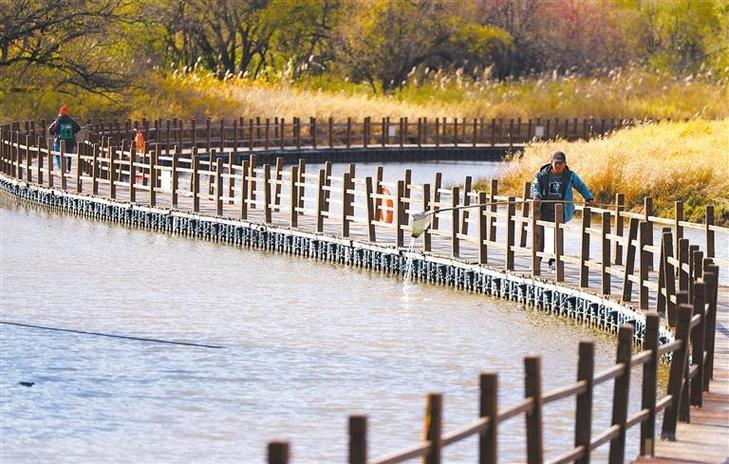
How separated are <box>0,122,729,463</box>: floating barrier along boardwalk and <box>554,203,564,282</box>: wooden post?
0.03 metres

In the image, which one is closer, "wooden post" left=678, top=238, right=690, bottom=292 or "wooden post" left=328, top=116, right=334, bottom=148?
"wooden post" left=678, top=238, right=690, bottom=292

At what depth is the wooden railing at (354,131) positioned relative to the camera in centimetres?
5478

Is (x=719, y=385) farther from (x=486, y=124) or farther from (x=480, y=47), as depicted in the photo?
(x=480, y=47)

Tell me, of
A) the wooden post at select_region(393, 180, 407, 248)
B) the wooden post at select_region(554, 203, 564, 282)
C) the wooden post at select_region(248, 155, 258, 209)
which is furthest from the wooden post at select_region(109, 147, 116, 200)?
the wooden post at select_region(554, 203, 564, 282)

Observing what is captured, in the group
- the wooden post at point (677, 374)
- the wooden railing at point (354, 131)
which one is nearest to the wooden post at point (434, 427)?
the wooden post at point (677, 374)

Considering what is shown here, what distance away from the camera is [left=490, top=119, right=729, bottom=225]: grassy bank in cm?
3600

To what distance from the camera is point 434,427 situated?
9641mm

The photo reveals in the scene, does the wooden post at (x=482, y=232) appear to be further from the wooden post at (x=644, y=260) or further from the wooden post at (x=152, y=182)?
the wooden post at (x=152, y=182)

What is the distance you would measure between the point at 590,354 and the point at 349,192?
19083 mm

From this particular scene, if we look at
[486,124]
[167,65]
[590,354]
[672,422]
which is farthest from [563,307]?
[167,65]

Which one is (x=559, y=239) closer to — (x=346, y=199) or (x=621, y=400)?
(x=346, y=199)

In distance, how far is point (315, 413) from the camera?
1805cm

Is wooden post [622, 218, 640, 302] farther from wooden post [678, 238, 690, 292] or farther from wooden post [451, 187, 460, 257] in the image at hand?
wooden post [451, 187, 460, 257]

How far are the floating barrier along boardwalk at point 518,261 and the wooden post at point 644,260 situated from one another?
19 millimetres
